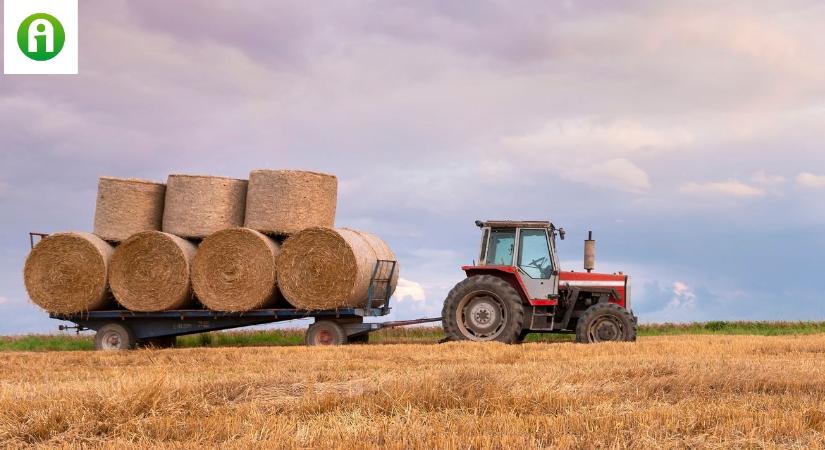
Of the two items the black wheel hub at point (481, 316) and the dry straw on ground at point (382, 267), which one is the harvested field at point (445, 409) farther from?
the dry straw on ground at point (382, 267)

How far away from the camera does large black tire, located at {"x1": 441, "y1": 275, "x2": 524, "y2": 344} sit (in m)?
13.5

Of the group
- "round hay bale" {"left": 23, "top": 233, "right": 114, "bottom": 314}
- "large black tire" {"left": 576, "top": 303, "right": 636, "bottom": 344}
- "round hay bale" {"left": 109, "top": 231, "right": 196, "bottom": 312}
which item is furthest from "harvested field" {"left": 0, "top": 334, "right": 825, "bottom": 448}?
"round hay bale" {"left": 23, "top": 233, "right": 114, "bottom": 314}

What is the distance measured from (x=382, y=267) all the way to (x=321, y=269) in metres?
1.51

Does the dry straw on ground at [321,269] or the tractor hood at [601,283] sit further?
the tractor hood at [601,283]

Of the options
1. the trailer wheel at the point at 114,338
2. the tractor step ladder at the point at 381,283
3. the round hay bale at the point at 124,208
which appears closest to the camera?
the tractor step ladder at the point at 381,283

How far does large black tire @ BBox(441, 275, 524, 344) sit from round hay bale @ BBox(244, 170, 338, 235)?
2585 mm

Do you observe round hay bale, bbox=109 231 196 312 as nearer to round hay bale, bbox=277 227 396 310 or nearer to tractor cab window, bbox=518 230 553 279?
round hay bale, bbox=277 227 396 310

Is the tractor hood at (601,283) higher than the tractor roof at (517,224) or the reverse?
the reverse

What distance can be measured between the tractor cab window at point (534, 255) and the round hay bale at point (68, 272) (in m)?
6.80

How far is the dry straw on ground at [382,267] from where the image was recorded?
15.1 metres

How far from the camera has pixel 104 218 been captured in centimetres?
1520

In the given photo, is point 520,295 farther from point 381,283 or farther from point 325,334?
point 325,334

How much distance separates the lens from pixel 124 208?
15.2 meters

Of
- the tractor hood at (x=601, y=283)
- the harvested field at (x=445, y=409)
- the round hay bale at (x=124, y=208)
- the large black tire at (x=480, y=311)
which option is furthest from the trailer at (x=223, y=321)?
the harvested field at (x=445, y=409)
